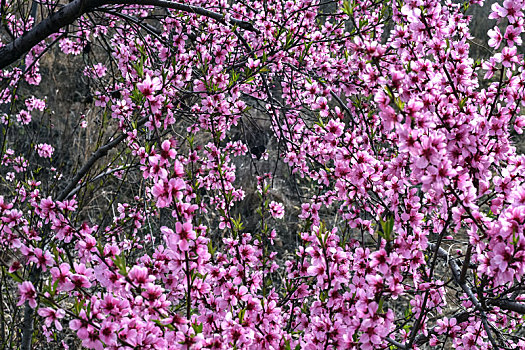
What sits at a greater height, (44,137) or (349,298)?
(44,137)

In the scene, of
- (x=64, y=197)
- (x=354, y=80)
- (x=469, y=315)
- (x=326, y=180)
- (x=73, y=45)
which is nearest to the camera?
(x=469, y=315)

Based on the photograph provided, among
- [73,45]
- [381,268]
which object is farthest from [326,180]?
[73,45]

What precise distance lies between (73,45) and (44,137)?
3635 mm

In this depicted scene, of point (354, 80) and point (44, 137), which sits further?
point (44, 137)

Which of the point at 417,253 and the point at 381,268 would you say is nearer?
the point at 381,268

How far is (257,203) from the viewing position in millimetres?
6324

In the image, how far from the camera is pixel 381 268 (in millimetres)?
1412

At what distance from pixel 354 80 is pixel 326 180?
39.5 inches

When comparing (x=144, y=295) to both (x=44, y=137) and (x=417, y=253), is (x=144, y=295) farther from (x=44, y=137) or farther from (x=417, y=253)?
(x=44, y=137)

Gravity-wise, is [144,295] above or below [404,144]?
below

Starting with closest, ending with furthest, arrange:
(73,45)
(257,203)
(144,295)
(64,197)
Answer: (144,295), (64,197), (73,45), (257,203)

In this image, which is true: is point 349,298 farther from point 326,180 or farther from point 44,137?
point 44,137

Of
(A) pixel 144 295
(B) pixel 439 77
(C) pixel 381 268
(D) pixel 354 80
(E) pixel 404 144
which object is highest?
(D) pixel 354 80

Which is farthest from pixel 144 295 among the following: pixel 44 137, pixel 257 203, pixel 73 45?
pixel 44 137
